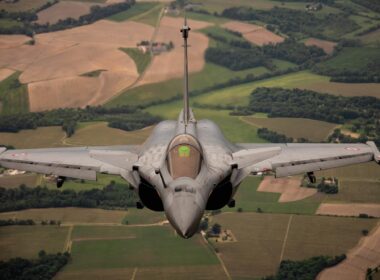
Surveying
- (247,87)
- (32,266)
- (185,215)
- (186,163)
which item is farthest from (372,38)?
(185,215)

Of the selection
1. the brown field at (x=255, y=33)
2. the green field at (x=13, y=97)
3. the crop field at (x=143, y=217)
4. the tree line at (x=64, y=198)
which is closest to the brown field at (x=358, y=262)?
the crop field at (x=143, y=217)

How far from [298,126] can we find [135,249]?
4202cm

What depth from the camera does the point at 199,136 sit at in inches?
1757

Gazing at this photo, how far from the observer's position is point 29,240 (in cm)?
7750

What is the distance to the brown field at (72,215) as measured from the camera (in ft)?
265

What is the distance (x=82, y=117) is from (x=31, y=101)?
9.08m

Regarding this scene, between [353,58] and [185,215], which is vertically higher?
[185,215]

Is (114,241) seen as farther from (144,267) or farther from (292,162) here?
(292,162)

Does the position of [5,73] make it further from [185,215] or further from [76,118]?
[185,215]

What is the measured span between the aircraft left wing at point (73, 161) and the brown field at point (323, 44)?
339ft

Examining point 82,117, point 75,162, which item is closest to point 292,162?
point 75,162

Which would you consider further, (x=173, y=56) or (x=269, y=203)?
(x=173, y=56)

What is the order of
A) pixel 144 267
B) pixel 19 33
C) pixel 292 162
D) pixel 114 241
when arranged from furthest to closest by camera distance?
pixel 19 33, pixel 114 241, pixel 144 267, pixel 292 162

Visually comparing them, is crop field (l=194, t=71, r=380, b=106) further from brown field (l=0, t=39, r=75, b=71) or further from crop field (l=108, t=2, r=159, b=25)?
crop field (l=108, t=2, r=159, b=25)
